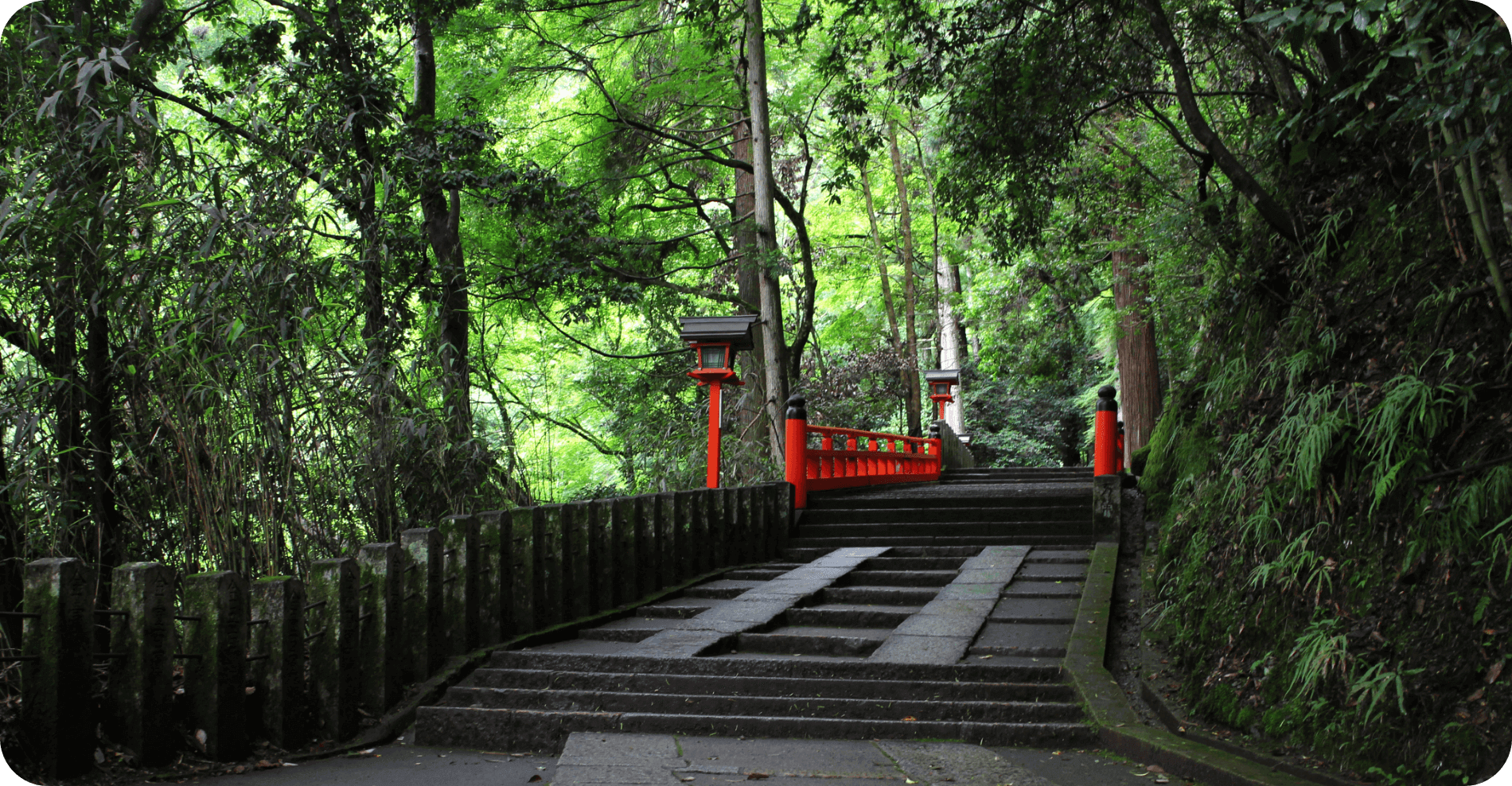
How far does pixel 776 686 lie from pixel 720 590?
230 cm

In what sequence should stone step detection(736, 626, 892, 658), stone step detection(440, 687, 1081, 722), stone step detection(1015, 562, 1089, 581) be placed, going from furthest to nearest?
stone step detection(1015, 562, 1089, 581) < stone step detection(736, 626, 892, 658) < stone step detection(440, 687, 1081, 722)

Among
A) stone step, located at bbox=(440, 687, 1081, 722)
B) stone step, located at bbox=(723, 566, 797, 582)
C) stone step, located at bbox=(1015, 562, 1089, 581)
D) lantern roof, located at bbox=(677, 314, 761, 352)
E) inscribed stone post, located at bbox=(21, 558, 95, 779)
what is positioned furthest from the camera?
lantern roof, located at bbox=(677, 314, 761, 352)

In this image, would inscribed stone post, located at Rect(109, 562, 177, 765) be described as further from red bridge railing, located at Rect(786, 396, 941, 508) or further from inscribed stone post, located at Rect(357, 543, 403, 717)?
red bridge railing, located at Rect(786, 396, 941, 508)

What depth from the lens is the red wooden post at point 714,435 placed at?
8.31m

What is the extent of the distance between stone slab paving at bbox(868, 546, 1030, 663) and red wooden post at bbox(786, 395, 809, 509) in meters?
2.21

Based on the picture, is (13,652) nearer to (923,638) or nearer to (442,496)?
(442,496)

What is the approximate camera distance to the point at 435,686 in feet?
15.5

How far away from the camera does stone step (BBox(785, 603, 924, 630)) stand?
19.9ft

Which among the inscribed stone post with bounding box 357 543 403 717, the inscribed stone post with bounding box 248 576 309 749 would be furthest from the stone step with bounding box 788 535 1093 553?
the inscribed stone post with bounding box 248 576 309 749

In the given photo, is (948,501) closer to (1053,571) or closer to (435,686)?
(1053,571)

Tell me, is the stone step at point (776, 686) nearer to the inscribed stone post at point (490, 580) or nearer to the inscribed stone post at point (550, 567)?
the inscribed stone post at point (490, 580)

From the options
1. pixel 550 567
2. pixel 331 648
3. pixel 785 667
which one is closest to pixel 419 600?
pixel 331 648

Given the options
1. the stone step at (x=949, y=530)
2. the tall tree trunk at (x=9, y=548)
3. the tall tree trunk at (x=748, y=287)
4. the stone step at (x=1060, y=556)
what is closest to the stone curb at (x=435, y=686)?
the tall tree trunk at (x=9, y=548)

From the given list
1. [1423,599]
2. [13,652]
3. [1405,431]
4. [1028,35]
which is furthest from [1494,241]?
[13,652]
